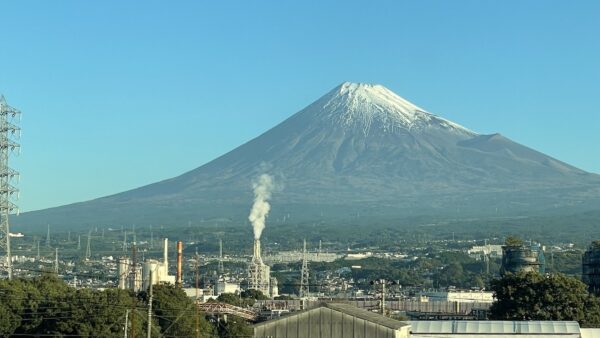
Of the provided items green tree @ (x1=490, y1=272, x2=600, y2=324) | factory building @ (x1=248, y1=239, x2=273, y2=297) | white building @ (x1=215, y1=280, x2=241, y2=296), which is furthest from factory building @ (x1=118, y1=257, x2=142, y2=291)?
green tree @ (x1=490, y1=272, x2=600, y2=324)

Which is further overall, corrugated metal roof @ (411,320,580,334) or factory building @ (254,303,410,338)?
corrugated metal roof @ (411,320,580,334)

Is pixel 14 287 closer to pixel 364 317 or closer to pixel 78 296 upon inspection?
pixel 78 296

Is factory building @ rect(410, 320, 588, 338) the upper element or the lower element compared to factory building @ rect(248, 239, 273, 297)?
upper

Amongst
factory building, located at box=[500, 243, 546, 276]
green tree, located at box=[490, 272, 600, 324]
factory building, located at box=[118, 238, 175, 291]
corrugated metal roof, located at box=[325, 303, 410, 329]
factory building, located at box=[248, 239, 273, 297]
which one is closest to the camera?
corrugated metal roof, located at box=[325, 303, 410, 329]

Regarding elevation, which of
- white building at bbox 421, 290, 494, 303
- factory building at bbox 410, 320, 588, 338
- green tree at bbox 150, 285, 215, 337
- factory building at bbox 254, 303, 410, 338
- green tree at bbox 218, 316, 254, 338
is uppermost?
factory building at bbox 254, 303, 410, 338

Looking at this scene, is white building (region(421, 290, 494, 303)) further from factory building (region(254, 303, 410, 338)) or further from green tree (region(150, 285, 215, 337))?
factory building (region(254, 303, 410, 338))

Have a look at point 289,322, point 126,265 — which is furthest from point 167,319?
point 126,265
